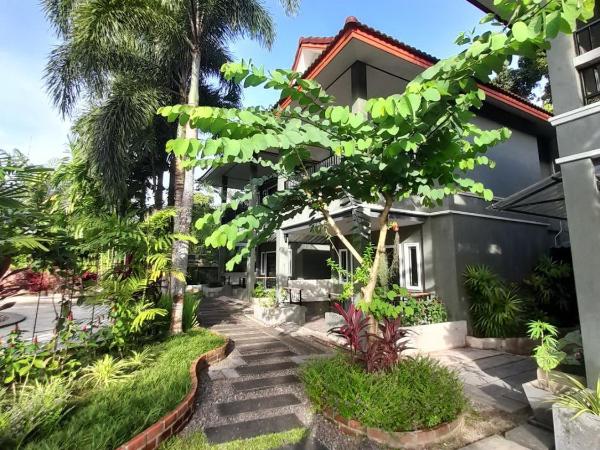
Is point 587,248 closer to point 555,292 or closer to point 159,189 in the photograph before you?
point 555,292

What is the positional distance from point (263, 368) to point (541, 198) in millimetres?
8147

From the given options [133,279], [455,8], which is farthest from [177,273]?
[455,8]

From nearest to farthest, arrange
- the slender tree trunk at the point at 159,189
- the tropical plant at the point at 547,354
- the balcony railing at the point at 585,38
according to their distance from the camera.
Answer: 1. the tropical plant at the point at 547,354
2. the balcony railing at the point at 585,38
3. the slender tree trunk at the point at 159,189

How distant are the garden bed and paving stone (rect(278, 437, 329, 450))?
1.48ft

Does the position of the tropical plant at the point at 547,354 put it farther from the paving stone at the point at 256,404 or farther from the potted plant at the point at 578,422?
the paving stone at the point at 256,404

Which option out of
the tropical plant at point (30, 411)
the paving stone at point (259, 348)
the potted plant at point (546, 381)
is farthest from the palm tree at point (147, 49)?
the potted plant at point (546, 381)

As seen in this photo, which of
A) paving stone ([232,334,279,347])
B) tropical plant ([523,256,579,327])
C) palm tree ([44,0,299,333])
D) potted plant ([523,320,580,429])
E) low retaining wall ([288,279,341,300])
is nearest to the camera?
potted plant ([523,320,580,429])

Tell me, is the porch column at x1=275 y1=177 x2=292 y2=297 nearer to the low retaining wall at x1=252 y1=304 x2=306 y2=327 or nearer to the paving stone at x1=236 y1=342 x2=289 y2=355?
the low retaining wall at x1=252 y1=304 x2=306 y2=327

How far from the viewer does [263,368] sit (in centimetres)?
739

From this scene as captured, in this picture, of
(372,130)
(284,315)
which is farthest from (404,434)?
(284,315)

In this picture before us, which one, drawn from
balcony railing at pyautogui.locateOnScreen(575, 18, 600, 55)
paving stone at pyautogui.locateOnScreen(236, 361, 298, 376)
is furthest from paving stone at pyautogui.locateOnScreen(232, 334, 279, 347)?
balcony railing at pyautogui.locateOnScreen(575, 18, 600, 55)

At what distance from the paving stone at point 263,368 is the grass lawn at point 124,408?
3.96 feet

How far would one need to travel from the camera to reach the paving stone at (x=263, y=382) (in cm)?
621

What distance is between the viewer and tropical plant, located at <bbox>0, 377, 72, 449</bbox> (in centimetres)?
370
